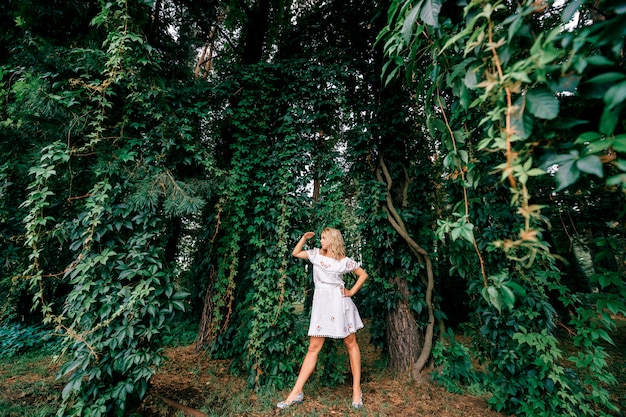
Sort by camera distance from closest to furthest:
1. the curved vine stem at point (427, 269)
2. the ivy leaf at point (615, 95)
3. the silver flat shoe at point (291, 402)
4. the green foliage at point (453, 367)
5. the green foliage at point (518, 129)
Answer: the ivy leaf at point (615, 95) → the green foliage at point (518, 129) → the silver flat shoe at point (291, 402) → the green foliage at point (453, 367) → the curved vine stem at point (427, 269)

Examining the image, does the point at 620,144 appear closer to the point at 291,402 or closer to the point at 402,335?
the point at 291,402

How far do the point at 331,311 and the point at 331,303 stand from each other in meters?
0.08

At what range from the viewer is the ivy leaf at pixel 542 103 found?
2.60ft

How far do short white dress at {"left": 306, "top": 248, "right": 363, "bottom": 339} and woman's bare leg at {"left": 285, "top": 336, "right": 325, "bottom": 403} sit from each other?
110 millimetres

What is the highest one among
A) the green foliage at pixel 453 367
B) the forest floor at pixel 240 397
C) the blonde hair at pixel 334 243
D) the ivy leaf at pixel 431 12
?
the ivy leaf at pixel 431 12

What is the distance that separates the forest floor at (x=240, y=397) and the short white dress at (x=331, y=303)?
74 centimetres

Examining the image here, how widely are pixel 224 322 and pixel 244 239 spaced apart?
133 cm

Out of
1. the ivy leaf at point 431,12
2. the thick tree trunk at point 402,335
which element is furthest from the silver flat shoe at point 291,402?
the ivy leaf at point 431,12

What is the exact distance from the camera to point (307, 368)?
2652 mm

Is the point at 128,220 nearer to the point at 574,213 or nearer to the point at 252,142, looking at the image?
the point at 252,142

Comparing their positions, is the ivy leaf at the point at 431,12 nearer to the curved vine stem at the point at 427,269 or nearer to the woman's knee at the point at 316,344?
the curved vine stem at the point at 427,269

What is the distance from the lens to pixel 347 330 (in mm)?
2734

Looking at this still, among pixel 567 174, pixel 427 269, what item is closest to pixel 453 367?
pixel 427 269

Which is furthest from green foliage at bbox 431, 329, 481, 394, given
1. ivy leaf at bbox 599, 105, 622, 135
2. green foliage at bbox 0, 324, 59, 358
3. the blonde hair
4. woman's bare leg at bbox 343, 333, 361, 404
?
green foliage at bbox 0, 324, 59, 358
